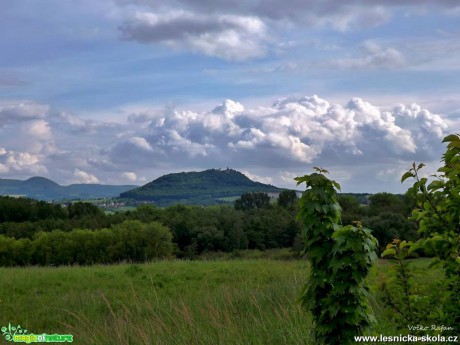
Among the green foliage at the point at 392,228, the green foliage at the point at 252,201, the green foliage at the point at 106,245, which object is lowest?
the green foliage at the point at 106,245

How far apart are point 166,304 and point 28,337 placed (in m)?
4.03

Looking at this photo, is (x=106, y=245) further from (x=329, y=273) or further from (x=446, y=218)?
(x=446, y=218)

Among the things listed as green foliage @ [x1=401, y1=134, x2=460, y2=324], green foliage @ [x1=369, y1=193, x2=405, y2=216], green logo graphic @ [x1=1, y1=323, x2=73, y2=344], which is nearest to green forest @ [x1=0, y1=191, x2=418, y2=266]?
green foliage @ [x1=369, y1=193, x2=405, y2=216]

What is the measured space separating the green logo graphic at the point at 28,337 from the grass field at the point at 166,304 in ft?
1.03

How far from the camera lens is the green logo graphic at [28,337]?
484 inches

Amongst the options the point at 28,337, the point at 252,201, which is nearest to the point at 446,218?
the point at 28,337

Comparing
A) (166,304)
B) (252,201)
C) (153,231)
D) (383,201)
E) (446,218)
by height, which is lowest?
(153,231)

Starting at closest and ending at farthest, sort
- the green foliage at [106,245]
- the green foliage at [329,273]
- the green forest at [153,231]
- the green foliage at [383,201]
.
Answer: the green foliage at [329,273], the green foliage at [106,245], the green forest at [153,231], the green foliage at [383,201]

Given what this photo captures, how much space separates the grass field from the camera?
381 inches

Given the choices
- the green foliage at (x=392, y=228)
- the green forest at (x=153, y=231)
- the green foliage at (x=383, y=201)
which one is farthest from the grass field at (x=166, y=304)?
the green foliage at (x=383, y=201)

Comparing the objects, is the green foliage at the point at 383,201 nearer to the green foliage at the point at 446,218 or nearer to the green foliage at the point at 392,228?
the green foliage at the point at 392,228

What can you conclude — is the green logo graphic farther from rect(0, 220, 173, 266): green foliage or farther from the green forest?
rect(0, 220, 173, 266): green foliage

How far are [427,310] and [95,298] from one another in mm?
15543

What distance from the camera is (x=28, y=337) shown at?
14219 millimetres
